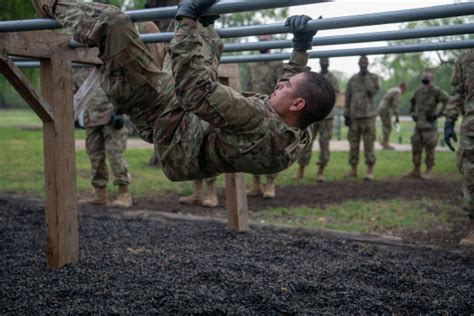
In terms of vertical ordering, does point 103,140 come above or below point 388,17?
below

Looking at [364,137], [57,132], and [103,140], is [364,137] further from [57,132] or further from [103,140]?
[57,132]

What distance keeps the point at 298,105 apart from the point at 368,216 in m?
4.63

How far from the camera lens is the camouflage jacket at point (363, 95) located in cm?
1061

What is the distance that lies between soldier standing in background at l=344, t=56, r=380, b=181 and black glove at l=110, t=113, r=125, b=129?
16.1 feet

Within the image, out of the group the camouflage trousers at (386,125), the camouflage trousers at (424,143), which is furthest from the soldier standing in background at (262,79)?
the camouflage trousers at (386,125)

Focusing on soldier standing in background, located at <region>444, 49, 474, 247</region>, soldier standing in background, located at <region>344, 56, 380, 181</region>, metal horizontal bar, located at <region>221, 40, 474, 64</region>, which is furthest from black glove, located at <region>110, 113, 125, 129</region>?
soldier standing in background, located at <region>344, 56, 380, 181</region>

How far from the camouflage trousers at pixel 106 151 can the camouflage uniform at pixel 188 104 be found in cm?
431

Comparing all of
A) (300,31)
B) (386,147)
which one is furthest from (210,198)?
(386,147)

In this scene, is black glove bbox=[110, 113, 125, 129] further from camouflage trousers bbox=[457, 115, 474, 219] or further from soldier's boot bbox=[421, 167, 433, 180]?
soldier's boot bbox=[421, 167, 433, 180]

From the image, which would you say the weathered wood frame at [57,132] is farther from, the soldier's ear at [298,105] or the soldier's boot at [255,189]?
the soldier's boot at [255,189]

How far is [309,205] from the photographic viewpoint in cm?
793

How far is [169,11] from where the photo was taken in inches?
114

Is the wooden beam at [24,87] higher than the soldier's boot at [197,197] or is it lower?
higher

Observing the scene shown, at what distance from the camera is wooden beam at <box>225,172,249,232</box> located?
5.73 metres
